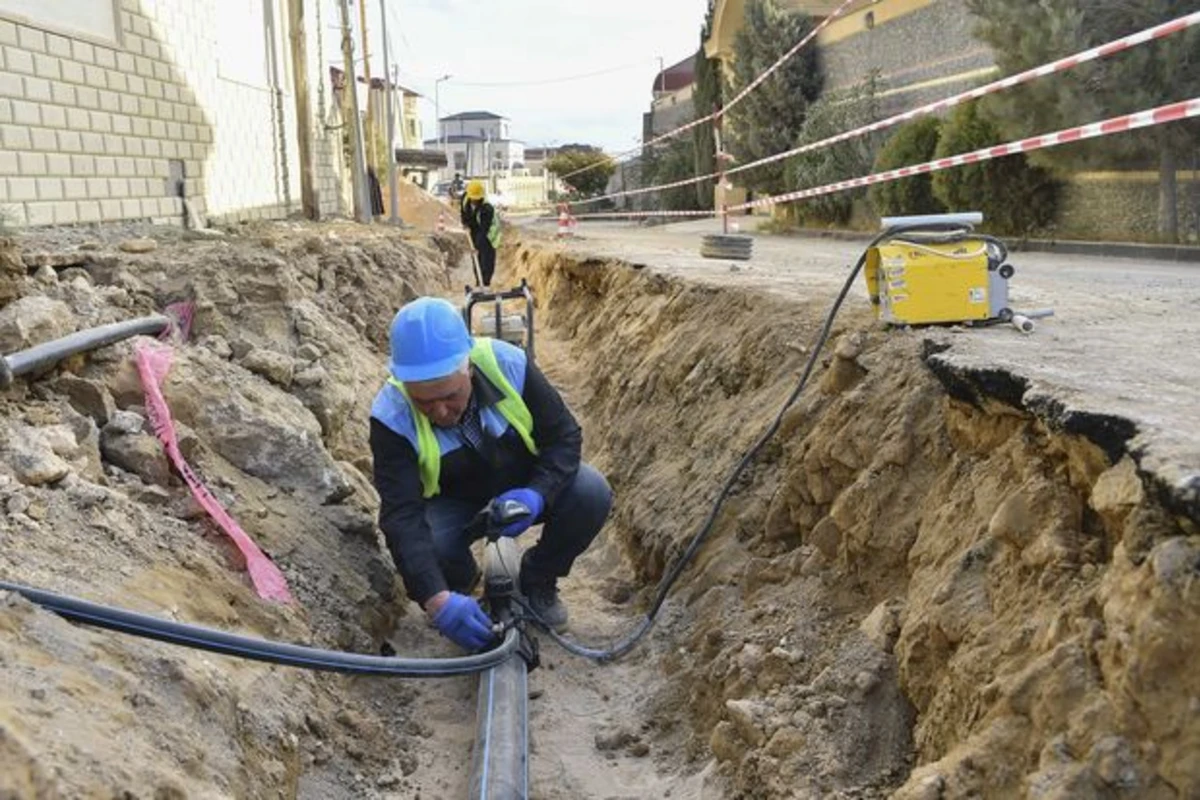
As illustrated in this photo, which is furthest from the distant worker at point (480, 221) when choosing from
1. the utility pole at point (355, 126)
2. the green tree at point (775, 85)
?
the green tree at point (775, 85)

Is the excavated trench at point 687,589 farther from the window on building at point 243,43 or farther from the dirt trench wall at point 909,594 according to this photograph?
the window on building at point 243,43

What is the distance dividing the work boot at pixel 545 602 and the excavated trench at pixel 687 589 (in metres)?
0.21

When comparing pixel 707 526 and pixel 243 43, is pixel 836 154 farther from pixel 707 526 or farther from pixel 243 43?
pixel 707 526

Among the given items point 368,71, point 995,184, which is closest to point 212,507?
point 995,184

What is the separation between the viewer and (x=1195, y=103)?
213 inches

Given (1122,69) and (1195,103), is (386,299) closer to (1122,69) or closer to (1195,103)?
(1195,103)

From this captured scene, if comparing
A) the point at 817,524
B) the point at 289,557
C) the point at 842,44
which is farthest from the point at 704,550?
the point at 842,44

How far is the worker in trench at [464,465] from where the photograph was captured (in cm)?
361

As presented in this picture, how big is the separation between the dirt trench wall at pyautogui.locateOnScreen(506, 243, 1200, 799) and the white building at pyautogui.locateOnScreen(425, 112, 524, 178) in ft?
214

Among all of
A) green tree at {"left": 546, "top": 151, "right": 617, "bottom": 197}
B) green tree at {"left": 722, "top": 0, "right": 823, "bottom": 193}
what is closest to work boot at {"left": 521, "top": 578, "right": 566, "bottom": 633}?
green tree at {"left": 722, "top": 0, "right": 823, "bottom": 193}

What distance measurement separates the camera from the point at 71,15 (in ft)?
26.2

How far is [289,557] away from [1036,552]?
2.65 metres

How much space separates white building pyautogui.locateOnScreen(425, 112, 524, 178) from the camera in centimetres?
7475

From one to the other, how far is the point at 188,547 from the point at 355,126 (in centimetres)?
1689
